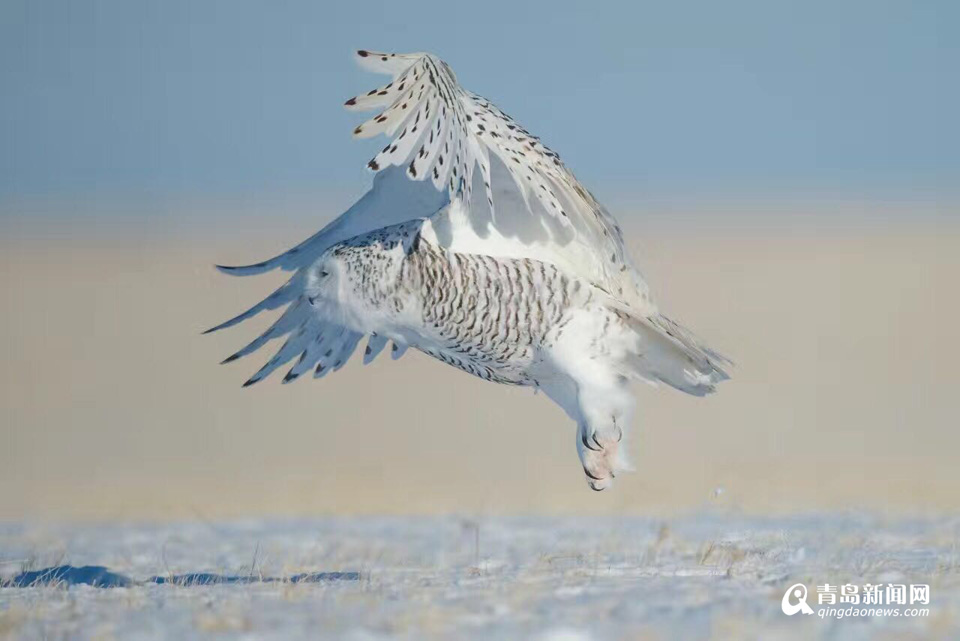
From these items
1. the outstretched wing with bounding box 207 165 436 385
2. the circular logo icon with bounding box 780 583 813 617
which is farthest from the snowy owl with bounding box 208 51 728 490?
the circular logo icon with bounding box 780 583 813 617

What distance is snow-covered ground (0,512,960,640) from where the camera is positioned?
15.7 feet

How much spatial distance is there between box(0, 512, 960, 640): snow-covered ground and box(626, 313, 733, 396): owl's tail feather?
0.89m

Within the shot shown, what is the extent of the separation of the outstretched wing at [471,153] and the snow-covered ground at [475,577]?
162 centimetres

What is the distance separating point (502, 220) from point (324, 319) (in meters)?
1.14

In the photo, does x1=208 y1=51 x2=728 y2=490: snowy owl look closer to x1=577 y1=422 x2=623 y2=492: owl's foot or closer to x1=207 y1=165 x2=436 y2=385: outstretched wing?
x1=577 y1=422 x2=623 y2=492: owl's foot

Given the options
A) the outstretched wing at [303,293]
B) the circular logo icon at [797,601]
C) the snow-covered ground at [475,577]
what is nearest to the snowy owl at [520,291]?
the outstretched wing at [303,293]

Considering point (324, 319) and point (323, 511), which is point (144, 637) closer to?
point (324, 319)

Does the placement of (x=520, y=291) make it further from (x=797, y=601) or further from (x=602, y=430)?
(x=797, y=601)

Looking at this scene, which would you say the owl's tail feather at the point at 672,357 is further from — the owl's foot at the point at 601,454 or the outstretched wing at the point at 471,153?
the owl's foot at the point at 601,454

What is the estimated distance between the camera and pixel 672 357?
7.36 metres

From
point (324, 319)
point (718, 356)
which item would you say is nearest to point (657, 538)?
point (718, 356)

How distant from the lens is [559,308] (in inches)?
275

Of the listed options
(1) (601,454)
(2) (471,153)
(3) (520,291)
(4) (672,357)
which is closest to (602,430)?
(1) (601,454)

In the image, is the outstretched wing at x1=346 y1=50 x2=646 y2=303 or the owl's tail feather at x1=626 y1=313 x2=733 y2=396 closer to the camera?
the outstretched wing at x1=346 y1=50 x2=646 y2=303
